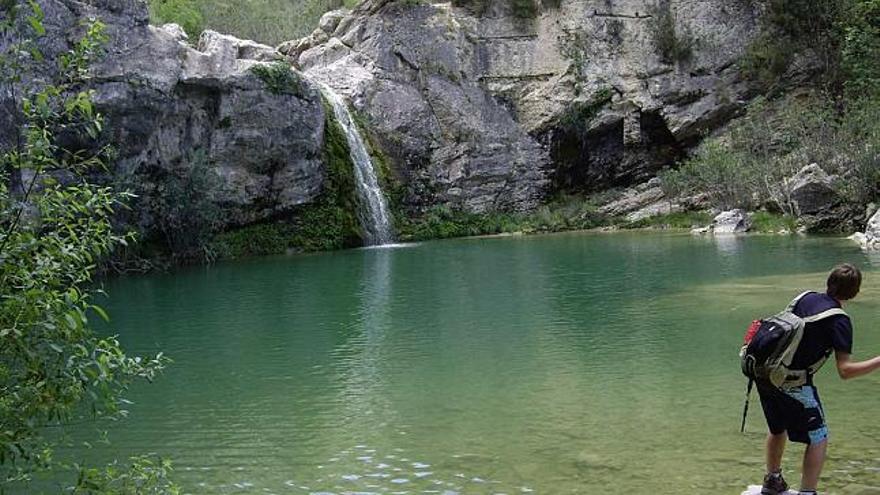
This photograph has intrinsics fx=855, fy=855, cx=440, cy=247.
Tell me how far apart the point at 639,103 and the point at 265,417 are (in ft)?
132

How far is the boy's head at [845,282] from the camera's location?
Result: 5.56m

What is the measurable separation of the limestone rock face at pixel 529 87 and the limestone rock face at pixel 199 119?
726cm

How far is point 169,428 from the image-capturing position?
9242 millimetres

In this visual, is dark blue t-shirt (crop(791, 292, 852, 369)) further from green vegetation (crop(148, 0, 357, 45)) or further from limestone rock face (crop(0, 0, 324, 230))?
green vegetation (crop(148, 0, 357, 45))

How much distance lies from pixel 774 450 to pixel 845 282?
1.30 meters

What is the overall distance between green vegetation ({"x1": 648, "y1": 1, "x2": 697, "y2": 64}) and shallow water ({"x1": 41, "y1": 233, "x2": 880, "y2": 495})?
1049 inches

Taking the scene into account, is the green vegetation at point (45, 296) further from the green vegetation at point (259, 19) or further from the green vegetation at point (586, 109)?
the green vegetation at point (259, 19)

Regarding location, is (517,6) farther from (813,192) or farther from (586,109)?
(813,192)

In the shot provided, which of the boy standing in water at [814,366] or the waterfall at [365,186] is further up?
the waterfall at [365,186]

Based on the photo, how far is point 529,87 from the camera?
4778cm

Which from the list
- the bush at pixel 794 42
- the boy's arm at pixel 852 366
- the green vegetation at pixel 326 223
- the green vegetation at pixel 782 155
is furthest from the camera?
the bush at pixel 794 42

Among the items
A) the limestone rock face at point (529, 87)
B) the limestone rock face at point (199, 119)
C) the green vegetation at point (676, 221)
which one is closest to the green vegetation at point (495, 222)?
the limestone rock face at point (529, 87)

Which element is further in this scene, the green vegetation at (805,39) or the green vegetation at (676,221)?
the green vegetation at (805,39)

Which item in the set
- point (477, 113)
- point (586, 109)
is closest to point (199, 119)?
point (477, 113)
